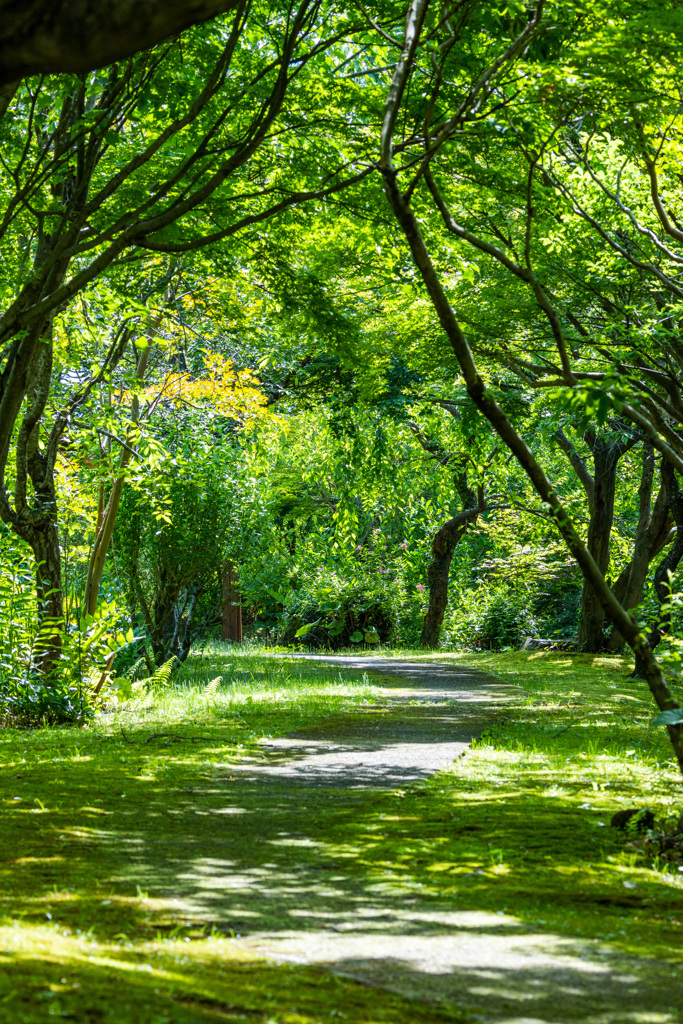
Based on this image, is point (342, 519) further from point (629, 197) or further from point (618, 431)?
point (629, 197)

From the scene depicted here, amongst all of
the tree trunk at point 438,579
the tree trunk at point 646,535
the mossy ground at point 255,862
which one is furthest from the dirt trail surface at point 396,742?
the tree trunk at point 438,579

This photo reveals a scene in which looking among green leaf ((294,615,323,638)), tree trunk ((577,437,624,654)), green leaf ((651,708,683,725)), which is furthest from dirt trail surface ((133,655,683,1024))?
green leaf ((294,615,323,638))

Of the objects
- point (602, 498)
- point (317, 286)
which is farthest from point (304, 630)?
point (317, 286)

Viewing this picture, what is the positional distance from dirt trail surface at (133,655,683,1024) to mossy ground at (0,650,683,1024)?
0.8 inches

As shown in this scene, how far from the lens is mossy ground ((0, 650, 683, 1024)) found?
2.40 meters

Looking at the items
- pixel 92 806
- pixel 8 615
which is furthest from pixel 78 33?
pixel 8 615

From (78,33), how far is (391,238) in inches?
247

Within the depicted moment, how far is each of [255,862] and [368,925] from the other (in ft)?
2.90

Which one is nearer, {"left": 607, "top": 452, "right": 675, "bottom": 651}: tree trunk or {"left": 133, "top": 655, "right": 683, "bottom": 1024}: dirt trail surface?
{"left": 133, "top": 655, "right": 683, "bottom": 1024}: dirt trail surface

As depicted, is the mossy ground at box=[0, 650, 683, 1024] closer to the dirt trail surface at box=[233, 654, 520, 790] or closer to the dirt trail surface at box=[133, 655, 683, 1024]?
the dirt trail surface at box=[133, 655, 683, 1024]

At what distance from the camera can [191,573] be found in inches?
506

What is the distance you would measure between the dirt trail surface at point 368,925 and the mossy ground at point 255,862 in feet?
0.07

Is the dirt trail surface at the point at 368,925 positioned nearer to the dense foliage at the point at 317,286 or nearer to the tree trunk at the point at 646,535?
the dense foliage at the point at 317,286

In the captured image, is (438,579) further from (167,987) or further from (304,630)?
(167,987)
